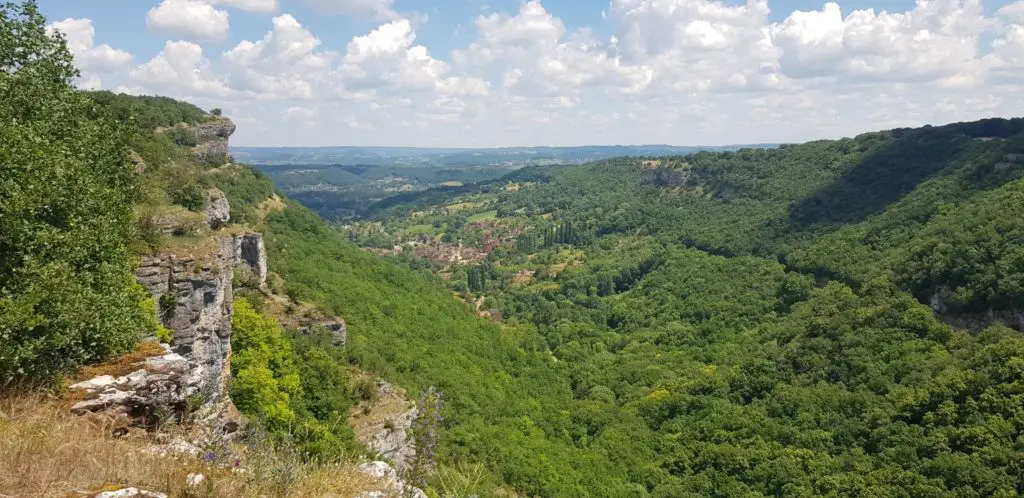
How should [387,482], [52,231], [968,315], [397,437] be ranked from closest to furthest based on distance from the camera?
[387,482] → [52,231] → [397,437] → [968,315]

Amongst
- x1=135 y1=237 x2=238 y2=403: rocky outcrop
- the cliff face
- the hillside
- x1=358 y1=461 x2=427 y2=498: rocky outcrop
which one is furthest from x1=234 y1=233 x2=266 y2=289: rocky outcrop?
the hillside

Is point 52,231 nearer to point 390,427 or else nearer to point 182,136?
point 390,427

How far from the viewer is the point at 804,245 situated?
97000 millimetres

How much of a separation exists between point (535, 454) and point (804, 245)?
2987 inches

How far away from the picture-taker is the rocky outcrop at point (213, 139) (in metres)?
55.5

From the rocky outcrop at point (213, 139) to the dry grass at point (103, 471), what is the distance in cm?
5298

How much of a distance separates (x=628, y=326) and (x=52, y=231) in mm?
90148

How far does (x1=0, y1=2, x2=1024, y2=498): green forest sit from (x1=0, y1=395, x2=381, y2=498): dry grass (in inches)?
42.1

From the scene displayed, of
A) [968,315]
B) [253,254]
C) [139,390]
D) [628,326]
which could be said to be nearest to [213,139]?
[253,254]

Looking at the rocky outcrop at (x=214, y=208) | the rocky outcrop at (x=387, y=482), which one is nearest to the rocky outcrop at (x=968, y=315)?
the rocky outcrop at (x=387, y=482)

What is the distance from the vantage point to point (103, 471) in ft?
21.0

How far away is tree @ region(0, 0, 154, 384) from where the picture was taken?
947 cm

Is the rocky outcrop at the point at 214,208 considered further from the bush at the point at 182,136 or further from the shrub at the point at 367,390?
the bush at the point at 182,136

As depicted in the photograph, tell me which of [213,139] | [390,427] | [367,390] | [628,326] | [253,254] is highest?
[213,139]
